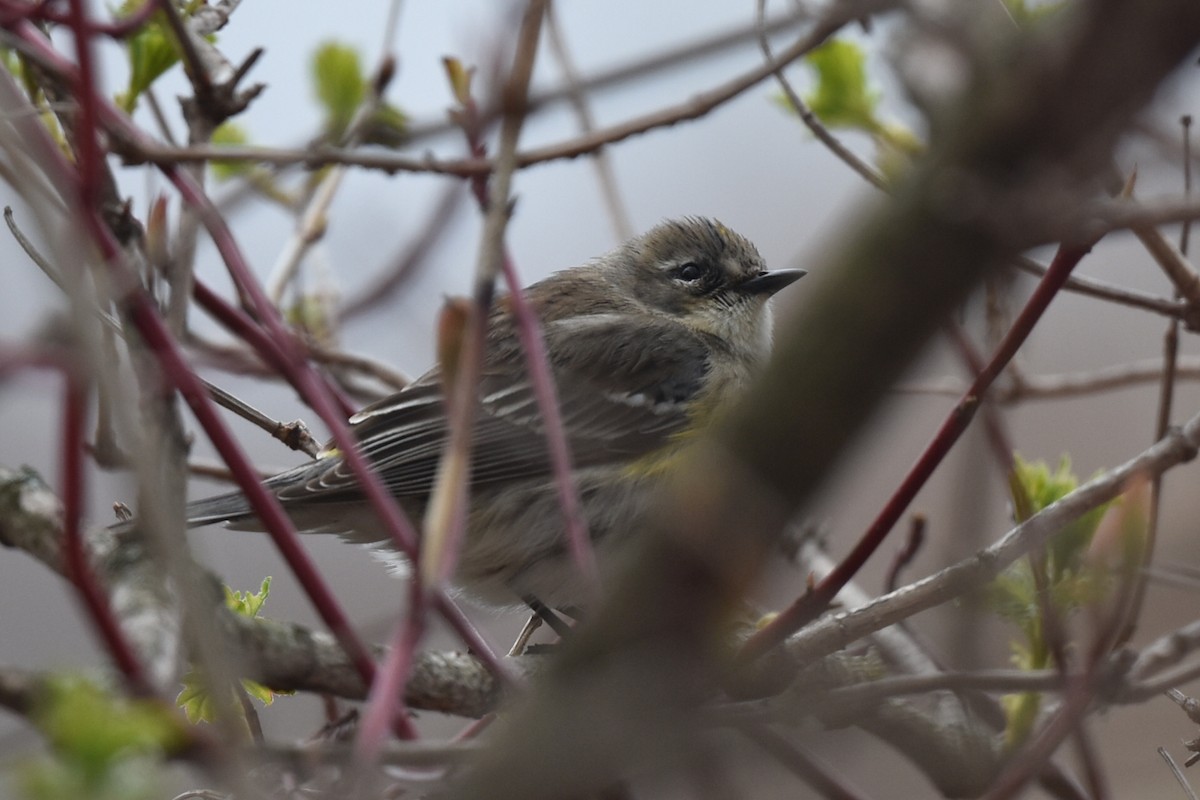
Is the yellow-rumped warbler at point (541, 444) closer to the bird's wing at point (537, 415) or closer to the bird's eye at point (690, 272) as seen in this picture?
the bird's wing at point (537, 415)

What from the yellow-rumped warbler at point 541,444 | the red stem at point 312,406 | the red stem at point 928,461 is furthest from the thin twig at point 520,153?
the yellow-rumped warbler at point 541,444

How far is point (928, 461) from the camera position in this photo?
7.15ft

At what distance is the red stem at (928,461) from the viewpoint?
6.71ft

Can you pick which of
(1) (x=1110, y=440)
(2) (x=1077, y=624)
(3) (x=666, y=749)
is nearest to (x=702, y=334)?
(2) (x=1077, y=624)

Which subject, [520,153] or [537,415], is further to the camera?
[537,415]

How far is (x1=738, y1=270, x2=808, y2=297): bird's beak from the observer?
5.10 m

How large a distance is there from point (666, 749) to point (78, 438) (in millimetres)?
739

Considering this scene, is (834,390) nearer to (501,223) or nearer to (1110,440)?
(501,223)

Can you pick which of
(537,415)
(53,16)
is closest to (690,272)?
(537,415)

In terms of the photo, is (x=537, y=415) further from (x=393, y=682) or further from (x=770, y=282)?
(x=393, y=682)

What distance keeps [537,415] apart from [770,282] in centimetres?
139

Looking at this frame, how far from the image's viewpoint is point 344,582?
340 inches

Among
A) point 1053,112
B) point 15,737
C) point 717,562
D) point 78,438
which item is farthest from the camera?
point 15,737

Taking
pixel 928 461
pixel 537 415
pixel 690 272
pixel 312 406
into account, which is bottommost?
pixel 928 461
